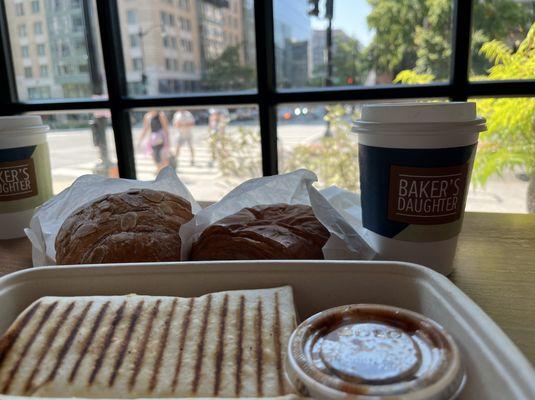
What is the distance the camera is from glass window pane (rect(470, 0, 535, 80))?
130 cm

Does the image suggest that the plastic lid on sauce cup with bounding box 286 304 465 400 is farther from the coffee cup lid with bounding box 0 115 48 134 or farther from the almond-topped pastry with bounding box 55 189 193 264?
the coffee cup lid with bounding box 0 115 48 134

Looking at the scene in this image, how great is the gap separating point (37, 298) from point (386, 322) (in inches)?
16.2

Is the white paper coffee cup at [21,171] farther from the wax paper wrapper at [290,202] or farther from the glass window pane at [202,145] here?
the glass window pane at [202,145]

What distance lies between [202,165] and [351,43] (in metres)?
0.78

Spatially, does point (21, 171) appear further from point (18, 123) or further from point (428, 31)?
point (428, 31)

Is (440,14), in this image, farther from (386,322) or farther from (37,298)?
(37,298)

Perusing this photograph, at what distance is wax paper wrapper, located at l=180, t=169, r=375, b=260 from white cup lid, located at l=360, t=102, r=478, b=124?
0.57ft

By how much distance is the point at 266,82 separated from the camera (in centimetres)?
142

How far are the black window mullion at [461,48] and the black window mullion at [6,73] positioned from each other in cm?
162

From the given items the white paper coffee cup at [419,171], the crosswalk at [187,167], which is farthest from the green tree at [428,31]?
the white paper coffee cup at [419,171]

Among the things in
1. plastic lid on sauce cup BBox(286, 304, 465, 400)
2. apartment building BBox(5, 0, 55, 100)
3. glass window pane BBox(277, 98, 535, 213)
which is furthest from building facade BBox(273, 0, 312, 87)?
plastic lid on sauce cup BBox(286, 304, 465, 400)

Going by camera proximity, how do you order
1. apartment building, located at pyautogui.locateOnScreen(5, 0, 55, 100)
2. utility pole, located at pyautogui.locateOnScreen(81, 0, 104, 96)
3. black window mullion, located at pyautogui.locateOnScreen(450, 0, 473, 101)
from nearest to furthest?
black window mullion, located at pyautogui.locateOnScreen(450, 0, 473, 101)
utility pole, located at pyautogui.locateOnScreen(81, 0, 104, 96)
apartment building, located at pyautogui.locateOnScreen(5, 0, 55, 100)

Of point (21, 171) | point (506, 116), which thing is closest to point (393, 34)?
point (506, 116)

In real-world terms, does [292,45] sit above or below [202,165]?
above
